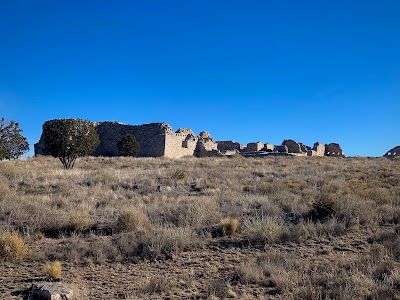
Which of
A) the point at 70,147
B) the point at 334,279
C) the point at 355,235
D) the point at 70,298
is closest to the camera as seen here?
the point at 70,298

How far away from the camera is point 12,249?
6.74 metres

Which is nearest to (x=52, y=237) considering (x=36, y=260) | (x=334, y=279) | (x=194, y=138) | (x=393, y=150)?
(x=36, y=260)

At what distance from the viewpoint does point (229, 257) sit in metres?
6.77

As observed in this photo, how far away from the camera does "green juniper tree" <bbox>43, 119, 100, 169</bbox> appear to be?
68.5ft

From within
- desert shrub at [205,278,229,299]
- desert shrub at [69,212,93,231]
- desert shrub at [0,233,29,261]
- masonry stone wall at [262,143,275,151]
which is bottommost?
desert shrub at [205,278,229,299]

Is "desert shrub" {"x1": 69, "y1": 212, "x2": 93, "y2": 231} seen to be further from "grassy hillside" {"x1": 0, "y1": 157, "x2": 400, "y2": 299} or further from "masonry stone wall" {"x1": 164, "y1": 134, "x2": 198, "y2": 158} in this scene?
"masonry stone wall" {"x1": 164, "y1": 134, "x2": 198, "y2": 158}

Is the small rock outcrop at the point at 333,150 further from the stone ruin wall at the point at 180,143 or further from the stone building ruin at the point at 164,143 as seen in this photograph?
the stone ruin wall at the point at 180,143

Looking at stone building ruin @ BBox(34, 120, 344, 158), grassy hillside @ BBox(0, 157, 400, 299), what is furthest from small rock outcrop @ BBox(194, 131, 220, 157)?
grassy hillside @ BBox(0, 157, 400, 299)

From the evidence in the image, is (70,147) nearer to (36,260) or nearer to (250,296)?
(36,260)

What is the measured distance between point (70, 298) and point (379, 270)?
15.2ft

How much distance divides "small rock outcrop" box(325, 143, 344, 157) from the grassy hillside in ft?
121

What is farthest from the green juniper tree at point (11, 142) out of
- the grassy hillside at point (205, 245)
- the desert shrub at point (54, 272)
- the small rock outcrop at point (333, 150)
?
the small rock outcrop at point (333, 150)

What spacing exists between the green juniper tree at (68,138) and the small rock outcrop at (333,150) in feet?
119

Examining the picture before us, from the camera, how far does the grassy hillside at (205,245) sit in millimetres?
5289
